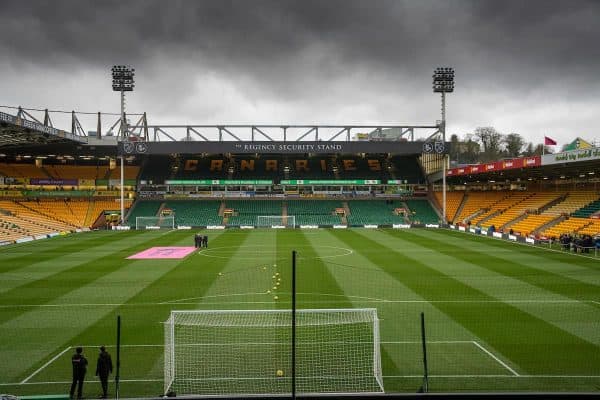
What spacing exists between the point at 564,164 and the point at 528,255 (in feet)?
39.7

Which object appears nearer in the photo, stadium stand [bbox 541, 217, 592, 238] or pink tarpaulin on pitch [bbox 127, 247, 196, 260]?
pink tarpaulin on pitch [bbox 127, 247, 196, 260]

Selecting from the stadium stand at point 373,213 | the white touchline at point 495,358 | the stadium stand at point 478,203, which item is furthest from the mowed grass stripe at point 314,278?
the stadium stand at point 478,203

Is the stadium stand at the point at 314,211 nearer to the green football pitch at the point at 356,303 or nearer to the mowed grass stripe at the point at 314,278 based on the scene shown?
the mowed grass stripe at the point at 314,278

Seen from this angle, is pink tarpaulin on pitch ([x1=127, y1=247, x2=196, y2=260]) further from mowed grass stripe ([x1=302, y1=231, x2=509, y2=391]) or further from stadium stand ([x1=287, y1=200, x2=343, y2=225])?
stadium stand ([x1=287, y1=200, x2=343, y2=225])

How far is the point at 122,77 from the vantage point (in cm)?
5022

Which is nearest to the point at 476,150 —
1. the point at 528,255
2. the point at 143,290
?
the point at 528,255

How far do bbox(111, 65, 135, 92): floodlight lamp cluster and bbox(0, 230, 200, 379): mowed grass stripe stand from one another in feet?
118

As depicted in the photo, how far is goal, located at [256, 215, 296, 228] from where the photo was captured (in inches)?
2137

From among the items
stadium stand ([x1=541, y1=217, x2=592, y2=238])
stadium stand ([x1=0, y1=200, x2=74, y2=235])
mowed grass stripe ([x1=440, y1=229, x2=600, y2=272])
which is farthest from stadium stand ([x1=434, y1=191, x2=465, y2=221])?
stadium stand ([x1=0, y1=200, x2=74, y2=235])

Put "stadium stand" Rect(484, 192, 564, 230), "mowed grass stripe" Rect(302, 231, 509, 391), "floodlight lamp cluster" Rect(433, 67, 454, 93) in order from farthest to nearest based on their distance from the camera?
1. "floodlight lamp cluster" Rect(433, 67, 454, 93)
2. "stadium stand" Rect(484, 192, 564, 230)
3. "mowed grass stripe" Rect(302, 231, 509, 391)

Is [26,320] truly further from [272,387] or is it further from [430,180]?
[430,180]

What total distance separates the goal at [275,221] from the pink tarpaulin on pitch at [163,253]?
21268mm

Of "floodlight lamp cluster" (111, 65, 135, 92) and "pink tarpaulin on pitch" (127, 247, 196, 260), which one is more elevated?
"floodlight lamp cluster" (111, 65, 135, 92)

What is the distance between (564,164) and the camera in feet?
118
